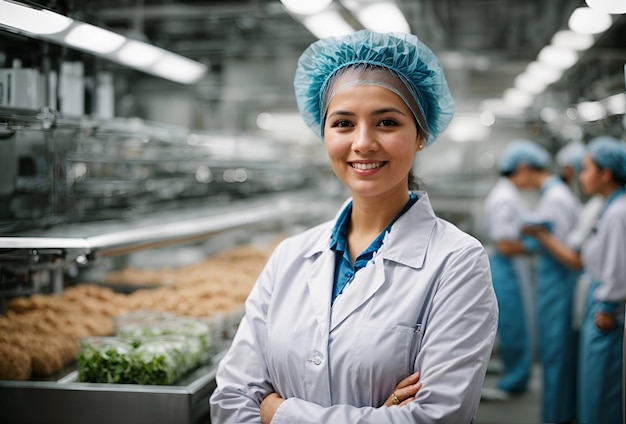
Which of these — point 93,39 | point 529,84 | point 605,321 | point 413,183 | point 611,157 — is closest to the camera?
point 413,183

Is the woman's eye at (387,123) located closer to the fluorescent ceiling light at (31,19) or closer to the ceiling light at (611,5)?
the fluorescent ceiling light at (31,19)

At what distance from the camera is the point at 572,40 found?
4.16 meters

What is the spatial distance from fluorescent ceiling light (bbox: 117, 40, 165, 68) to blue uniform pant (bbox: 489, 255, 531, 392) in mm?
3221

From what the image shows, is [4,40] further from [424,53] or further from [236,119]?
[236,119]

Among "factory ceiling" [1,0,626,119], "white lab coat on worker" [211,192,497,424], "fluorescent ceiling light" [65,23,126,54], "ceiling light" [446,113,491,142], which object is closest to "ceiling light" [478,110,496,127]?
"factory ceiling" [1,0,626,119]

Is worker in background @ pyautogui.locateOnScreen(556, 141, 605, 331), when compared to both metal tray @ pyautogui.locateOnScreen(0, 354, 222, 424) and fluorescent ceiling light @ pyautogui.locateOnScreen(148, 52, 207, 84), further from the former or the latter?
metal tray @ pyautogui.locateOnScreen(0, 354, 222, 424)

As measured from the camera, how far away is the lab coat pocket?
155cm

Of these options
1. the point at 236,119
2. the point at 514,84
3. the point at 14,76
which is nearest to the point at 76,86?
the point at 14,76

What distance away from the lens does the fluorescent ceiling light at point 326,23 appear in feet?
10.2

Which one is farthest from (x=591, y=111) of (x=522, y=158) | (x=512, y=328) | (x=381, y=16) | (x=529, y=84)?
(x=381, y=16)

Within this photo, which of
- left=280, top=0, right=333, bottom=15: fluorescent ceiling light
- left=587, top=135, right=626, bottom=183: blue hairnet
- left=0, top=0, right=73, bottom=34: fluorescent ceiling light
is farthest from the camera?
left=587, top=135, right=626, bottom=183: blue hairnet

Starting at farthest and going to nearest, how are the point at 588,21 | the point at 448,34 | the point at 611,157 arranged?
the point at 448,34 → the point at 611,157 → the point at 588,21

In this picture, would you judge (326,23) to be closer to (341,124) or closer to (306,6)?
(306,6)

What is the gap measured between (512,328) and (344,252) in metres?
3.68
